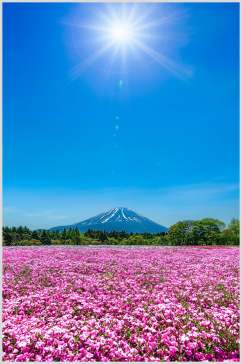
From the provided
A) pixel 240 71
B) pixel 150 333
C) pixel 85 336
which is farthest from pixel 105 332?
pixel 240 71

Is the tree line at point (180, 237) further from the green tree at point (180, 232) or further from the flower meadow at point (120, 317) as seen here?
the flower meadow at point (120, 317)

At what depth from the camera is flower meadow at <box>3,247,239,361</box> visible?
4.80 meters

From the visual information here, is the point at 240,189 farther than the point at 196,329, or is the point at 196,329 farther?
the point at 196,329

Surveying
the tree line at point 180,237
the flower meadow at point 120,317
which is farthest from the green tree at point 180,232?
the flower meadow at point 120,317

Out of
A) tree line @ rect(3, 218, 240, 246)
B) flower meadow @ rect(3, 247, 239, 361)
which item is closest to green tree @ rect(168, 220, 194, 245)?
tree line @ rect(3, 218, 240, 246)

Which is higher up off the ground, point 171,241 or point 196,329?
point 196,329

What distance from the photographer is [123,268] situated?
13.0 m

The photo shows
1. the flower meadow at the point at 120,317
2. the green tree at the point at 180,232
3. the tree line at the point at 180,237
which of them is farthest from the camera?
the green tree at the point at 180,232

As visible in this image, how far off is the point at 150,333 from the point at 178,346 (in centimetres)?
57

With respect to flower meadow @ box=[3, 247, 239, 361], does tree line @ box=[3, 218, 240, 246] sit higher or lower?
lower

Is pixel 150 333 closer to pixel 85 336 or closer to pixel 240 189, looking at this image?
pixel 85 336

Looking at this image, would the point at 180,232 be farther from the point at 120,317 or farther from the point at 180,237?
the point at 120,317

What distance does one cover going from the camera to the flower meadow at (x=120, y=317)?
189 inches

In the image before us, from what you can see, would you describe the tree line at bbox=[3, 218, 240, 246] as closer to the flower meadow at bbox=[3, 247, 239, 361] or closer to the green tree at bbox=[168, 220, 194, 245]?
the green tree at bbox=[168, 220, 194, 245]
